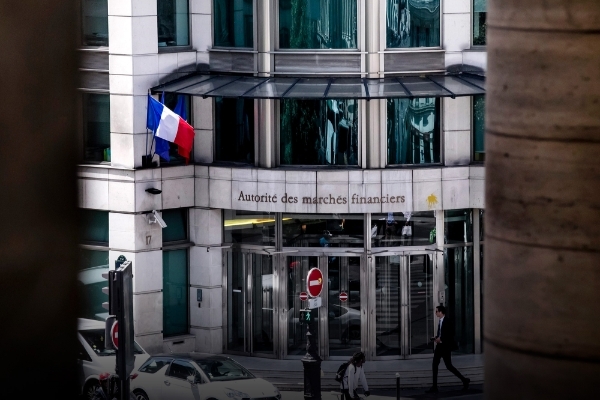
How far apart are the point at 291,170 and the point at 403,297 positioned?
154 inches

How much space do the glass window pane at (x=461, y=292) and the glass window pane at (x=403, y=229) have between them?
2.20 ft

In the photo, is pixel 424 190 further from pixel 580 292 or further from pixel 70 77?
pixel 70 77

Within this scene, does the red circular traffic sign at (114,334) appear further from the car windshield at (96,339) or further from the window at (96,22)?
the window at (96,22)

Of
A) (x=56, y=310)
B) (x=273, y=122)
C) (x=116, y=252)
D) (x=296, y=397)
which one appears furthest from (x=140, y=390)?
(x=56, y=310)

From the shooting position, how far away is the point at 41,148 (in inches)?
94.7

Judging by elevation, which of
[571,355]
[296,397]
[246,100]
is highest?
[246,100]

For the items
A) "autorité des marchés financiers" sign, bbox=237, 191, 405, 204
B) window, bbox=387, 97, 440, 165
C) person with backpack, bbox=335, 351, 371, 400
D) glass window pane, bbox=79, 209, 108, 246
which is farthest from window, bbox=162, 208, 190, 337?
person with backpack, bbox=335, 351, 371, 400

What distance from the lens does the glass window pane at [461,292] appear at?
25.8 m

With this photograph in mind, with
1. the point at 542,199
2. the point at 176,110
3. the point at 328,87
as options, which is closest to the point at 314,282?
the point at 328,87

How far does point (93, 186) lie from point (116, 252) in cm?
165

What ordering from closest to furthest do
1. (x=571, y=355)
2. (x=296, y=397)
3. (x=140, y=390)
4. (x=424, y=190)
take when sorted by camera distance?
(x=571, y=355) → (x=140, y=390) → (x=296, y=397) → (x=424, y=190)

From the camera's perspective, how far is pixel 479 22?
25.4m

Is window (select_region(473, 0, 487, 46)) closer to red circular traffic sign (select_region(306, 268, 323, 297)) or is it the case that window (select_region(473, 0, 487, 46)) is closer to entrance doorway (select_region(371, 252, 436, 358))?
entrance doorway (select_region(371, 252, 436, 358))

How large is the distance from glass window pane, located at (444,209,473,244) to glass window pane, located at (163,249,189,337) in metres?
6.22
